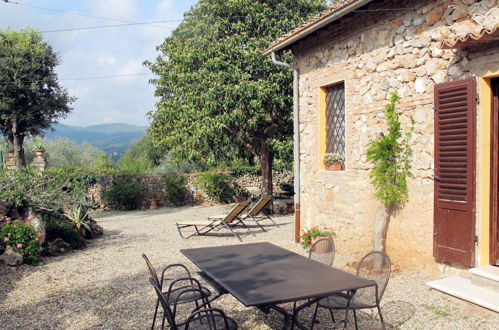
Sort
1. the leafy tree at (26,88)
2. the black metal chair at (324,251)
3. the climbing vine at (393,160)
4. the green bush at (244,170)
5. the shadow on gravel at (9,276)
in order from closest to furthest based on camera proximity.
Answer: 1. the black metal chair at (324,251)
2. the shadow on gravel at (9,276)
3. the climbing vine at (393,160)
4. the leafy tree at (26,88)
5. the green bush at (244,170)

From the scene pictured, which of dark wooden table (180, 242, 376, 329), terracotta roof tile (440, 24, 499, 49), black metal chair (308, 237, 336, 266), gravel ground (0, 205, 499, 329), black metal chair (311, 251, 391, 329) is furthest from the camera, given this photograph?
black metal chair (308, 237, 336, 266)

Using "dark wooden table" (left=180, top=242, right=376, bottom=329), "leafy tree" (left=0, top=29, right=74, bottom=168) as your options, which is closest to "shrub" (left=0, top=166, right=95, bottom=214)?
"dark wooden table" (left=180, top=242, right=376, bottom=329)

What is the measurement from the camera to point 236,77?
10.9 meters

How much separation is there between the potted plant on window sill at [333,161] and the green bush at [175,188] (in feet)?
33.2

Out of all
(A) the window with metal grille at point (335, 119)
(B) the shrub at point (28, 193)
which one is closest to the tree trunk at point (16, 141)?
(B) the shrub at point (28, 193)

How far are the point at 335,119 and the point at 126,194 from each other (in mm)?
10602

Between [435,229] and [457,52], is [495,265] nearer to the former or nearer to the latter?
[435,229]

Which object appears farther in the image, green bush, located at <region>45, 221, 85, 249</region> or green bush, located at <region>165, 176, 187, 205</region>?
green bush, located at <region>165, 176, 187, 205</region>

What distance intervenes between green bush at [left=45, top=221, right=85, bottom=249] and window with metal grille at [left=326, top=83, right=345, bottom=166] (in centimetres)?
515

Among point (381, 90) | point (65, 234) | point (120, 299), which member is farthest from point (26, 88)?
point (381, 90)

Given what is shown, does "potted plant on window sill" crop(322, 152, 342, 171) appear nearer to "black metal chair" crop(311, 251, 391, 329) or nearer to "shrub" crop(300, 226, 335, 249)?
"shrub" crop(300, 226, 335, 249)

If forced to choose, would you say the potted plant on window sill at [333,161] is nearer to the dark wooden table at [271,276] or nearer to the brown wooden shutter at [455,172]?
the brown wooden shutter at [455,172]

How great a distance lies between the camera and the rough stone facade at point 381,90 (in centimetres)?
520

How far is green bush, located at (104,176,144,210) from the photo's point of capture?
15953 millimetres
